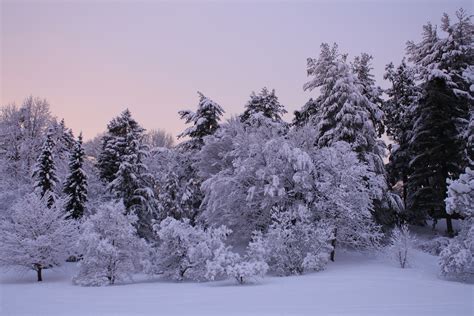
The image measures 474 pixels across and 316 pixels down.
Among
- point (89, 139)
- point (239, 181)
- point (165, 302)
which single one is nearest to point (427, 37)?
point (239, 181)

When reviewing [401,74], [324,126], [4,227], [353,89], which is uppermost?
[401,74]

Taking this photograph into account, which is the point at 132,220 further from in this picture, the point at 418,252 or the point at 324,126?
the point at 418,252

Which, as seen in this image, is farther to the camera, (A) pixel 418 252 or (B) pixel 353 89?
(B) pixel 353 89

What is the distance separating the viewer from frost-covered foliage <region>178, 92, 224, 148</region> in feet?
99.8

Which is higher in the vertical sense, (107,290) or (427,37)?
(427,37)

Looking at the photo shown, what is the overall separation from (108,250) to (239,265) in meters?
6.42

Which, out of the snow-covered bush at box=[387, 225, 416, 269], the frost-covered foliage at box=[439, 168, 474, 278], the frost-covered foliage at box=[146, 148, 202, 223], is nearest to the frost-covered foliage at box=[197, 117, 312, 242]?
the frost-covered foliage at box=[146, 148, 202, 223]

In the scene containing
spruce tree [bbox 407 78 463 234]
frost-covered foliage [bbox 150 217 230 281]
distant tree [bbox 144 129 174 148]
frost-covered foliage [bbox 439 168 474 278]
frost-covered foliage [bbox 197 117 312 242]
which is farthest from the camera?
distant tree [bbox 144 129 174 148]

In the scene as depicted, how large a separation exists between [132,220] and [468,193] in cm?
1600

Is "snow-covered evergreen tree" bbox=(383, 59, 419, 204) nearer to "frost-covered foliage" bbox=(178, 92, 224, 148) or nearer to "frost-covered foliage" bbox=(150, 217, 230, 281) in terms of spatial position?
"frost-covered foliage" bbox=(178, 92, 224, 148)

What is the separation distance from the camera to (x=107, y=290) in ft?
52.8

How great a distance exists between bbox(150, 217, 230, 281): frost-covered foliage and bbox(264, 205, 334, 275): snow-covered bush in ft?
8.16

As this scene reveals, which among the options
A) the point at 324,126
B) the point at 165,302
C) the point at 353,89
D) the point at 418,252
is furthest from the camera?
the point at 324,126

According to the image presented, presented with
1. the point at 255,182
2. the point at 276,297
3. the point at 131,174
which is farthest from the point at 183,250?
the point at 131,174
